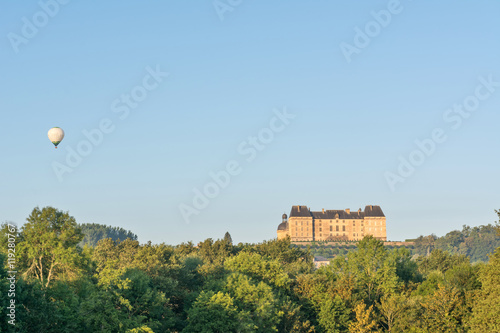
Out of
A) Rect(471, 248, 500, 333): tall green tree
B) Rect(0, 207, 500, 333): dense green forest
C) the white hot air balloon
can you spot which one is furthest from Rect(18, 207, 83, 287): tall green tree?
Rect(471, 248, 500, 333): tall green tree

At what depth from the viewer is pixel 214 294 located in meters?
57.4

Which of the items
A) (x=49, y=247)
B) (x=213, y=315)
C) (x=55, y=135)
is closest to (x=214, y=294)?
(x=213, y=315)

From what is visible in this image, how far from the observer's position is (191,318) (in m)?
56.2

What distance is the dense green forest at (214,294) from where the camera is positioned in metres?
46.8

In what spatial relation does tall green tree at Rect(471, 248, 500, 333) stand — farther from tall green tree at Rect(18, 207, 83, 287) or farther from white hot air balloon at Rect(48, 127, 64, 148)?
white hot air balloon at Rect(48, 127, 64, 148)

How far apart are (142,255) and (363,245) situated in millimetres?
29080

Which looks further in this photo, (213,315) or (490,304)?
(213,315)

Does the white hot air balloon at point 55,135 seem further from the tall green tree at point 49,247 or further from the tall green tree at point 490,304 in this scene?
the tall green tree at point 490,304

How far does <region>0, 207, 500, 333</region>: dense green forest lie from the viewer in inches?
1842

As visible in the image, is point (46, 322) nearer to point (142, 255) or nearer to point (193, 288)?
point (193, 288)

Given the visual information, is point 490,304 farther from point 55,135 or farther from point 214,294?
point 55,135

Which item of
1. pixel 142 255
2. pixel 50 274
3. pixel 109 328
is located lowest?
pixel 109 328

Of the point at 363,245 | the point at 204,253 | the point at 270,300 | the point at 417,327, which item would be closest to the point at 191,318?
the point at 270,300

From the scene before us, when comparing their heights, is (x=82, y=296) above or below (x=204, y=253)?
below
